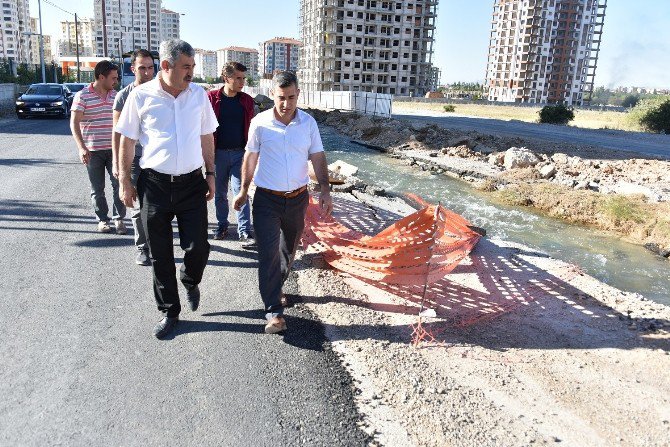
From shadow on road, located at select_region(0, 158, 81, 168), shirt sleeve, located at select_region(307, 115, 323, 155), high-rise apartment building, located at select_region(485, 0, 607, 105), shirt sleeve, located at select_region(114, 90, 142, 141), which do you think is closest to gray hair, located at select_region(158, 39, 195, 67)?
shirt sleeve, located at select_region(114, 90, 142, 141)

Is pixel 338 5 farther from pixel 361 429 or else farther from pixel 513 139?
pixel 361 429

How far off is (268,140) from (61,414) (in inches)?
95.2

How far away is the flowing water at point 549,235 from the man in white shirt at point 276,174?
5.65 meters

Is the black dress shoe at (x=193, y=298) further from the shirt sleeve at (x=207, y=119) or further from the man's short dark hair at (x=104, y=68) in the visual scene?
the man's short dark hair at (x=104, y=68)

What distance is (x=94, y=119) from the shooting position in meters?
6.25

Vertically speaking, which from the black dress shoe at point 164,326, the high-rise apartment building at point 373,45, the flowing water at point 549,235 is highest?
the high-rise apartment building at point 373,45

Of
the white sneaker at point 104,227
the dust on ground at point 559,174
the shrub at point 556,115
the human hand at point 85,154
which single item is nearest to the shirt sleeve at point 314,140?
the human hand at point 85,154

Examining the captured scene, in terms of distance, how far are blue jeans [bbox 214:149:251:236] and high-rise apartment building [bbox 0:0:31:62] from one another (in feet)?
407

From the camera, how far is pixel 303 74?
107562 millimetres

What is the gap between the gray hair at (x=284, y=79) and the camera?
413cm

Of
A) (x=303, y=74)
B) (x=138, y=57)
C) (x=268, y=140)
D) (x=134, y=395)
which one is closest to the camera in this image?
(x=134, y=395)

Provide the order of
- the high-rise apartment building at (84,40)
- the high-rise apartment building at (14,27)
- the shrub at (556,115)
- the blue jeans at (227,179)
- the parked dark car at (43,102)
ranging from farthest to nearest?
the high-rise apartment building at (84,40) → the high-rise apartment building at (14,27) → the shrub at (556,115) → the parked dark car at (43,102) → the blue jeans at (227,179)

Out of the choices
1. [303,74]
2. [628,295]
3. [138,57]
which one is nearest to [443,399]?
[628,295]

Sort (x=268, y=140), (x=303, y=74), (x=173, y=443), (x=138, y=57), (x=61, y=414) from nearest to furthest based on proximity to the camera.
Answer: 1. (x=173, y=443)
2. (x=61, y=414)
3. (x=268, y=140)
4. (x=138, y=57)
5. (x=303, y=74)
